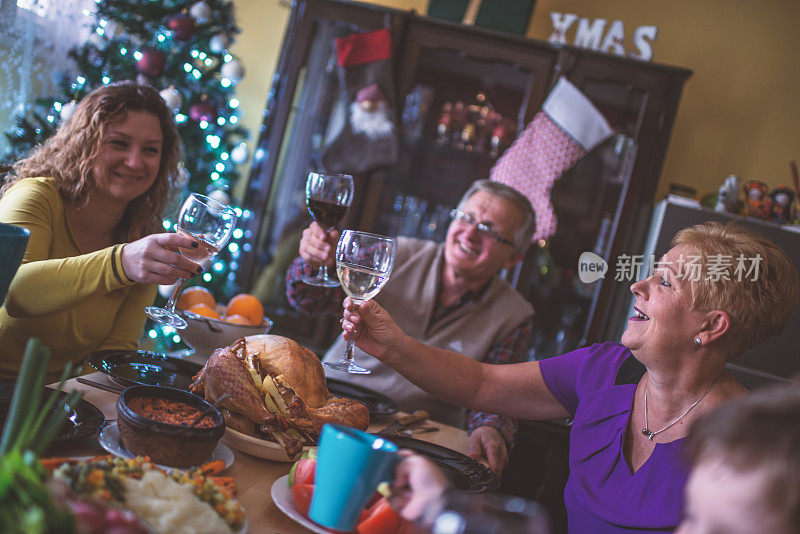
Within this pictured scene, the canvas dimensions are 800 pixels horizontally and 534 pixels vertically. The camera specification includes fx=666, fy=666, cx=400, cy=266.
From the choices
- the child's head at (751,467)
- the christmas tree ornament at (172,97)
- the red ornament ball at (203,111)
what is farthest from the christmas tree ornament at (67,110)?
the child's head at (751,467)

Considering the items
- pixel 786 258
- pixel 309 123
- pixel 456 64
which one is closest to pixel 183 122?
pixel 309 123

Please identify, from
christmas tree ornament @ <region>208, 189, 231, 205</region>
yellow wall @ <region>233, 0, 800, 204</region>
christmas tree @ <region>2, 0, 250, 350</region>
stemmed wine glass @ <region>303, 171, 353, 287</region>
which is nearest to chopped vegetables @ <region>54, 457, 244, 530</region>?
stemmed wine glass @ <region>303, 171, 353, 287</region>

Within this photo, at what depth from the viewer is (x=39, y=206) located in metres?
1.52

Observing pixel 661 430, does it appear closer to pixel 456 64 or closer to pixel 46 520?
pixel 46 520

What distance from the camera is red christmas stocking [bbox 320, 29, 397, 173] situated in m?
3.29

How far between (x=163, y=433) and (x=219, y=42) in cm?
269

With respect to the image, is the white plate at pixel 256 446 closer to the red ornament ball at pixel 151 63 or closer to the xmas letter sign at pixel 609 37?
the red ornament ball at pixel 151 63

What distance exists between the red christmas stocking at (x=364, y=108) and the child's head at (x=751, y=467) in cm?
282

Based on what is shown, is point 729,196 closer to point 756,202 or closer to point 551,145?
point 756,202

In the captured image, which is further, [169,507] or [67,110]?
[67,110]

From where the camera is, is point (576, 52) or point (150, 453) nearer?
point (150, 453)

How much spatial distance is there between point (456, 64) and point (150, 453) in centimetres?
297

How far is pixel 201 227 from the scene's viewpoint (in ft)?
3.78

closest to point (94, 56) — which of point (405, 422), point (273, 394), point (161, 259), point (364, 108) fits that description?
point (364, 108)
